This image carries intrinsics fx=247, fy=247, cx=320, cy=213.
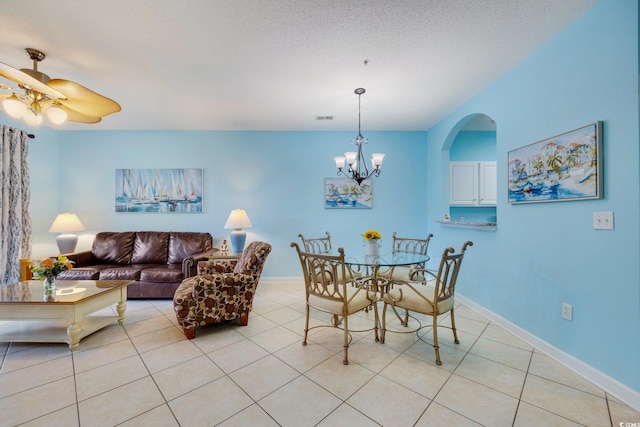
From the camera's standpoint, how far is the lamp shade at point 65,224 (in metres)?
3.60

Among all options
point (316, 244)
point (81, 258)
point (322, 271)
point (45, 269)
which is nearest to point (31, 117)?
point (45, 269)

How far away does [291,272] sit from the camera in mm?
4305

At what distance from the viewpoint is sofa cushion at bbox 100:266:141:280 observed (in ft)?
10.7

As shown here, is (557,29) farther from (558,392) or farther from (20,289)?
(20,289)

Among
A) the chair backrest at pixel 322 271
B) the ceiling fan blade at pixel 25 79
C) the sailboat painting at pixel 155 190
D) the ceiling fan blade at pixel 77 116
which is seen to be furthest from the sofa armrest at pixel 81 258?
the chair backrest at pixel 322 271

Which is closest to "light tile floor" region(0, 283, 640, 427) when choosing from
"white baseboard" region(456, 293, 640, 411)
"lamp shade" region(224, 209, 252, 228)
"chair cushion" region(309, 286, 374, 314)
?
"white baseboard" region(456, 293, 640, 411)

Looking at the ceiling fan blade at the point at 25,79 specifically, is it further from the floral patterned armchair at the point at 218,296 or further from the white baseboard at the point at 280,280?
the white baseboard at the point at 280,280

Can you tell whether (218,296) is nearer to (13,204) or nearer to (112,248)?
(112,248)

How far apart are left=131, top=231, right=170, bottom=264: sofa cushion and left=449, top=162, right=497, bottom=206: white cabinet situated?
4.64 m

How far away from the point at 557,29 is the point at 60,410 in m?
4.35

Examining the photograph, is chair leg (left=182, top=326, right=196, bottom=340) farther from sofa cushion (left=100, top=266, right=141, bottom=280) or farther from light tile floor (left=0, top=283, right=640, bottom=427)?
sofa cushion (left=100, top=266, right=141, bottom=280)

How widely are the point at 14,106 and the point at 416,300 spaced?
3.57 m

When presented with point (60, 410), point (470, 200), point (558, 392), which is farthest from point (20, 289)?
point (470, 200)

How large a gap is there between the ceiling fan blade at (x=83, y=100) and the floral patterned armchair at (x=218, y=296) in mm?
1769
